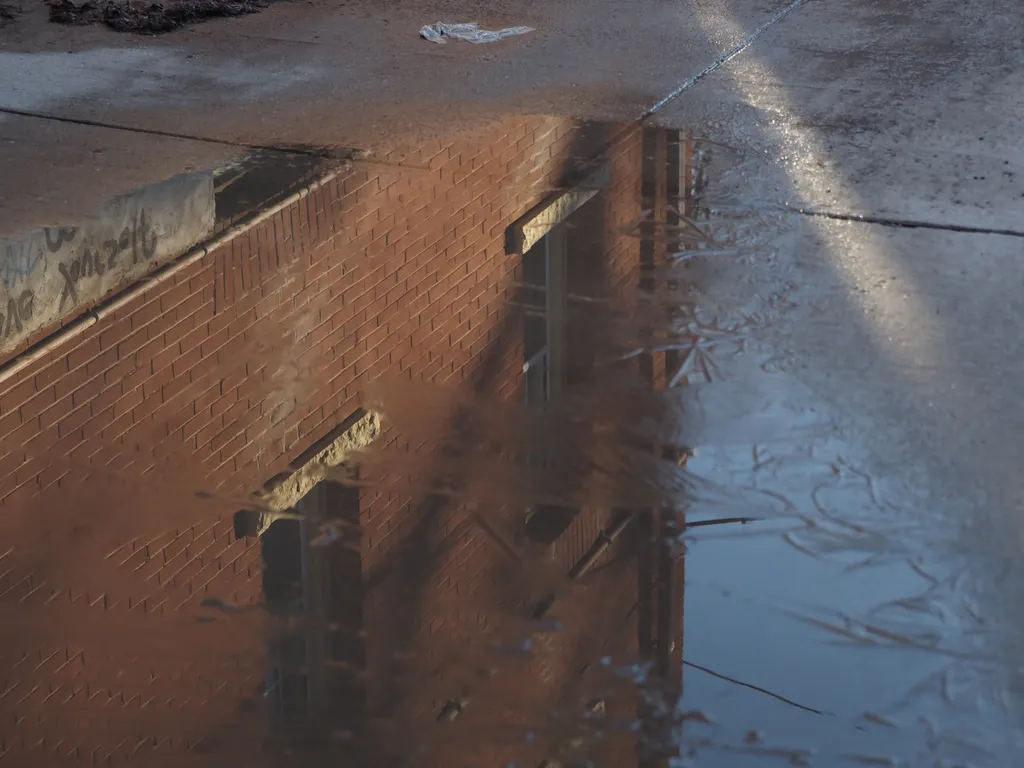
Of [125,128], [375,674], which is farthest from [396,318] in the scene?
[125,128]

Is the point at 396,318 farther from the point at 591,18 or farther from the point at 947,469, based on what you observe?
the point at 591,18

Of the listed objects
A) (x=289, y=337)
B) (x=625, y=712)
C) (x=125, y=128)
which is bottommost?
(x=625, y=712)

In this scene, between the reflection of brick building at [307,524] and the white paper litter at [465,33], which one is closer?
the reflection of brick building at [307,524]

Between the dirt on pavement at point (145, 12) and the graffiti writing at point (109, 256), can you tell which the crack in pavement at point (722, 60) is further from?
the dirt on pavement at point (145, 12)

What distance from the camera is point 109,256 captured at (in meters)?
4.61

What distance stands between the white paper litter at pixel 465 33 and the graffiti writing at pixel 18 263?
368 cm

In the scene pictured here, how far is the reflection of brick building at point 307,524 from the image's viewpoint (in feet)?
8.54

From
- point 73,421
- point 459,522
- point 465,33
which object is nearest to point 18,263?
point 73,421

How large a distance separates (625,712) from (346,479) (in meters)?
1.13

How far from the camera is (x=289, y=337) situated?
4.06 m

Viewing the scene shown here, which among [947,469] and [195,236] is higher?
[195,236]

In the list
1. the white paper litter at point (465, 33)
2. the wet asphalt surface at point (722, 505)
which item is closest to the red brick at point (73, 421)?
the wet asphalt surface at point (722, 505)

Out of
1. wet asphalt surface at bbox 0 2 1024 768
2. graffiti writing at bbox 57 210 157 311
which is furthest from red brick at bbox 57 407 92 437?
graffiti writing at bbox 57 210 157 311

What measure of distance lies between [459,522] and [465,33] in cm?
529
